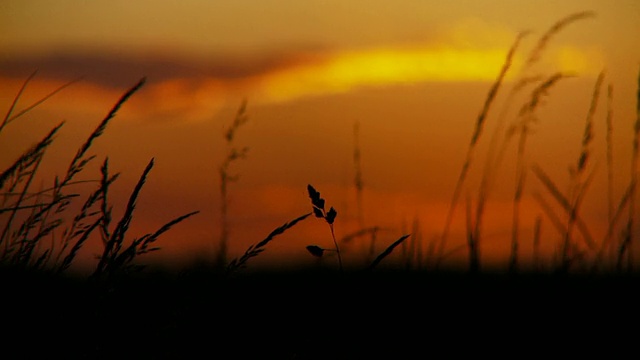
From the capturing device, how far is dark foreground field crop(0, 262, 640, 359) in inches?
82.0

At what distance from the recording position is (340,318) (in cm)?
275

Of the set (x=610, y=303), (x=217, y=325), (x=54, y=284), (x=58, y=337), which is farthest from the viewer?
(x=610, y=303)

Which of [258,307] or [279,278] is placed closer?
[258,307]

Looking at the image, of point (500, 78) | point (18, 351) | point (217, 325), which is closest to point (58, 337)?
point (18, 351)

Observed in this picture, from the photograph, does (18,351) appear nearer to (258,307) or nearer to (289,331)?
(289,331)

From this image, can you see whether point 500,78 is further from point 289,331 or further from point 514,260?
point 289,331

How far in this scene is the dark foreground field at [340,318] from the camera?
6.83 feet

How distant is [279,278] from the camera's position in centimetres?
771

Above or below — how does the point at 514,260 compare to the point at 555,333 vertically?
above

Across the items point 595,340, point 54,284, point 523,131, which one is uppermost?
point 523,131

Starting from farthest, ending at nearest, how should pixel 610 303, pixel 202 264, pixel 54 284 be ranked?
pixel 202 264
pixel 610 303
pixel 54 284

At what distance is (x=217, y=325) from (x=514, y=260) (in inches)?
53.1

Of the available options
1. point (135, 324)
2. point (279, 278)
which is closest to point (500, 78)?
point (135, 324)

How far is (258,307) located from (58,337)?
2.76 meters
